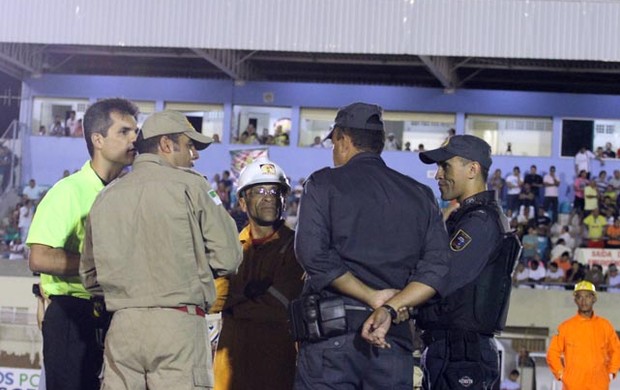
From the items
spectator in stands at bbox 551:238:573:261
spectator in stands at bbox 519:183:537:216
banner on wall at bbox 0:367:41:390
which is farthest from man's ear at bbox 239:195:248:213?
spectator in stands at bbox 519:183:537:216

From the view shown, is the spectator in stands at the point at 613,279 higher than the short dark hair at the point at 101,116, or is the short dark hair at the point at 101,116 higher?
the short dark hair at the point at 101,116

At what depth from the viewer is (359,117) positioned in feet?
14.7

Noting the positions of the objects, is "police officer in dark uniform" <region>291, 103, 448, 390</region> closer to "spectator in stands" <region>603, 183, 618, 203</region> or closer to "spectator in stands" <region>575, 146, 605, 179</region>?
"spectator in stands" <region>603, 183, 618, 203</region>

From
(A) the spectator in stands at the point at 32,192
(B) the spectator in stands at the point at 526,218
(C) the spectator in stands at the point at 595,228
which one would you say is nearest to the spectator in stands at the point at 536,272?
(B) the spectator in stands at the point at 526,218

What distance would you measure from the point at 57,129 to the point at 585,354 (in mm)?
19008

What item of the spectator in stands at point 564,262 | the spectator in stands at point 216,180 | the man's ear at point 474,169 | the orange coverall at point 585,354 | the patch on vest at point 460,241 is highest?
the spectator in stands at point 216,180

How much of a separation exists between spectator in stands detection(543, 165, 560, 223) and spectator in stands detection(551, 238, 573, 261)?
166cm

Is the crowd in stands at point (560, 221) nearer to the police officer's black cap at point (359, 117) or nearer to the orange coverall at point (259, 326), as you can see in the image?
the orange coverall at point (259, 326)

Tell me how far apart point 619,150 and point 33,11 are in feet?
45.8

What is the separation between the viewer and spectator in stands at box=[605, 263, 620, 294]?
65.0 feet

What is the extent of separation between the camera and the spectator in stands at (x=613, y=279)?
19.8m

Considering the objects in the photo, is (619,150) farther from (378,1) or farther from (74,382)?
(74,382)

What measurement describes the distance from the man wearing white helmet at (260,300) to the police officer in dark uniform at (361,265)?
2.59ft

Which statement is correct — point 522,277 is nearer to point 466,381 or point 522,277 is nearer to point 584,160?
point 584,160
